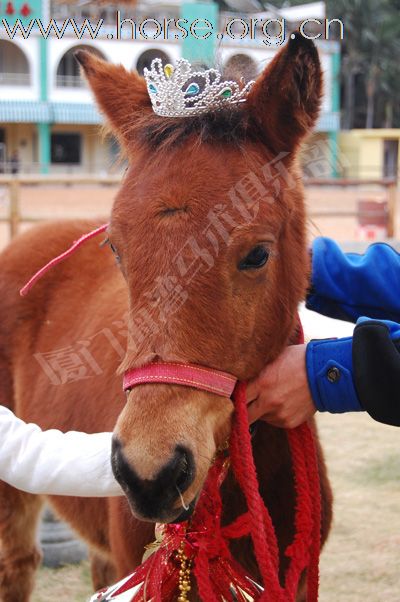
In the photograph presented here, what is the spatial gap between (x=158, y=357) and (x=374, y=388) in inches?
23.5

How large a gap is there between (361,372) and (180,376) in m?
0.52

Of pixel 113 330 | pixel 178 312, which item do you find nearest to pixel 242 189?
pixel 178 312

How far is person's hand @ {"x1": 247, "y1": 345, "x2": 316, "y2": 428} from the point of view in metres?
1.97

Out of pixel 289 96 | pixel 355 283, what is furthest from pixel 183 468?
pixel 355 283

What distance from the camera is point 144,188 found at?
1911mm

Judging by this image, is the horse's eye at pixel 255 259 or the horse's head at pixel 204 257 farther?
the horse's eye at pixel 255 259

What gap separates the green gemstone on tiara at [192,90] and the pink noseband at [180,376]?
0.79m

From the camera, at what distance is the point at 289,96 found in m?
1.98

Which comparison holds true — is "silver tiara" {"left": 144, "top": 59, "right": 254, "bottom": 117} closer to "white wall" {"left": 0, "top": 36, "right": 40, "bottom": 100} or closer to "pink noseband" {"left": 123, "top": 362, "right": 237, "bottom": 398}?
"pink noseband" {"left": 123, "top": 362, "right": 237, "bottom": 398}

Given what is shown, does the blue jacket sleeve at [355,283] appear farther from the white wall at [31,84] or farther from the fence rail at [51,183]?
the white wall at [31,84]

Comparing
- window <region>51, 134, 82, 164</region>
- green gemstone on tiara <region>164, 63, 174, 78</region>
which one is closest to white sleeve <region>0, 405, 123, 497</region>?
green gemstone on tiara <region>164, 63, 174, 78</region>

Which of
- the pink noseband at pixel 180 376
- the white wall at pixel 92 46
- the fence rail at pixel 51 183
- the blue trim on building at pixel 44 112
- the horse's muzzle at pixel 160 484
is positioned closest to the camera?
the horse's muzzle at pixel 160 484

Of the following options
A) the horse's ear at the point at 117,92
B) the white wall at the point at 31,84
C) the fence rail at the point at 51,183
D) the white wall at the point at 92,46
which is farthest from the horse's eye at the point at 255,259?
the white wall at the point at 31,84

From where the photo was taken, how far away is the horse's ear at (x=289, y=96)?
189 cm
